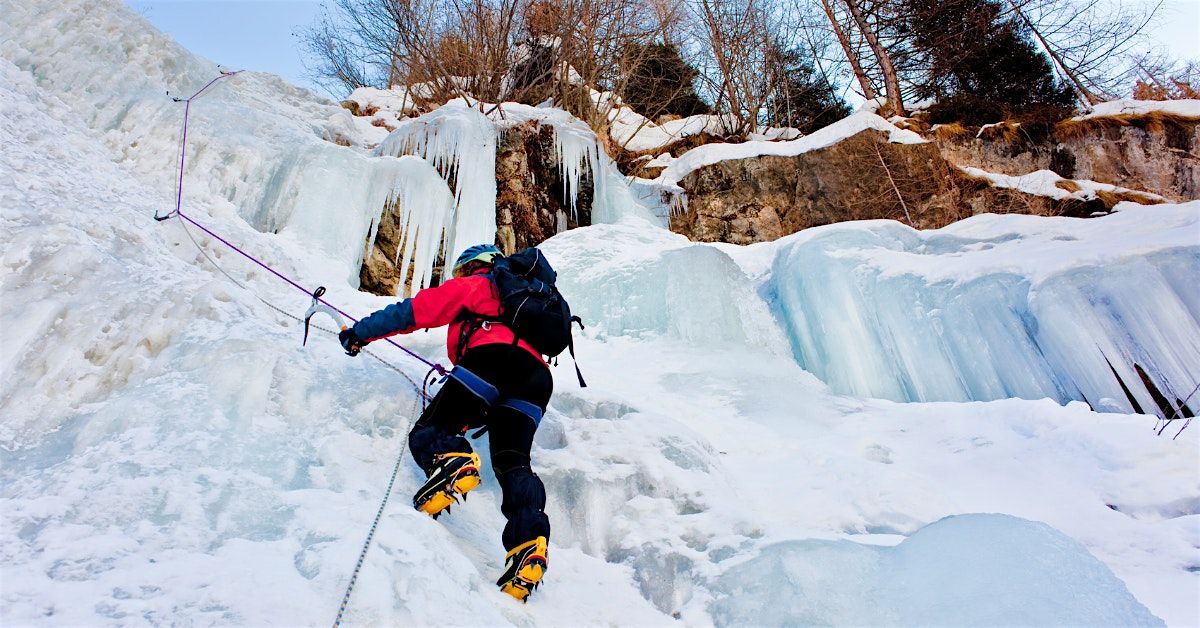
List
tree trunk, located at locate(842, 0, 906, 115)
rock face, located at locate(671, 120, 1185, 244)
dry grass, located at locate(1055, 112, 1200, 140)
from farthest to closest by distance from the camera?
tree trunk, located at locate(842, 0, 906, 115) < rock face, located at locate(671, 120, 1185, 244) < dry grass, located at locate(1055, 112, 1200, 140)

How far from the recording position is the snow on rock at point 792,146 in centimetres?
995

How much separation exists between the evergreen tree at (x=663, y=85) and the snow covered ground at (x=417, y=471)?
984cm

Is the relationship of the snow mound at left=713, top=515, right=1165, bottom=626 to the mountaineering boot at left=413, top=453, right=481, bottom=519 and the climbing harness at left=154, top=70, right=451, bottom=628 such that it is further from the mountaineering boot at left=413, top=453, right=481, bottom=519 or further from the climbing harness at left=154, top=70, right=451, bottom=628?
the climbing harness at left=154, top=70, right=451, bottom=628

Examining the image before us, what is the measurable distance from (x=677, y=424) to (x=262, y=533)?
82.5 inches

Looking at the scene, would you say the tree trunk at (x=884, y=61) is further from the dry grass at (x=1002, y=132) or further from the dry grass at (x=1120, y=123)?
the dry grass at (x=1120, y=123)

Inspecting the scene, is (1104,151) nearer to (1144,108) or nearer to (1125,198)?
(1144,108)

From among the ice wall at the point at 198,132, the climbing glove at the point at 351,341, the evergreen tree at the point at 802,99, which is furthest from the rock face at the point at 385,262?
the evergreen tree at the point at 802,99

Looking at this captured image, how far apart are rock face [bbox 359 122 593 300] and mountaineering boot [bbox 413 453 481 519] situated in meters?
6.42

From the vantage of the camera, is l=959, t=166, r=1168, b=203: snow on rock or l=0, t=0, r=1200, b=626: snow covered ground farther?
l=959, t=166, r=1168, b=203: snow on rock

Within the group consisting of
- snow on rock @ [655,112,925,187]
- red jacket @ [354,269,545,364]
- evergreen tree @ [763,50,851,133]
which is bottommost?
red jacket @ [354,269,545,364]

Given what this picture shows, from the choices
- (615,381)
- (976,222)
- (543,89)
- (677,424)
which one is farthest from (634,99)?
(677,424)

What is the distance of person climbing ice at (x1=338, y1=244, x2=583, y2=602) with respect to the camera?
75.3 inches

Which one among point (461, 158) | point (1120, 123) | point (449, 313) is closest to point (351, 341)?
point (449, 313)

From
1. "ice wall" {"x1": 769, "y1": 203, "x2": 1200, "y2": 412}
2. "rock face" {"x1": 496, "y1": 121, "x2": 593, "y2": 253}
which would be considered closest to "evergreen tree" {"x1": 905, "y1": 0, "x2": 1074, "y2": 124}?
"ice wall" {"x1": 769, "y1": 203, "x2": 1200, "y2": 412}
